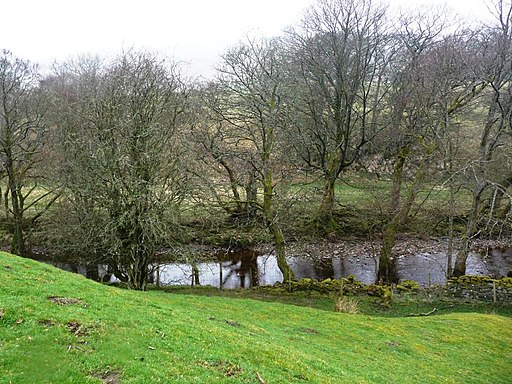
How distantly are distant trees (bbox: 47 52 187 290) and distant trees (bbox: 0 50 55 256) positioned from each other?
10.3 meters

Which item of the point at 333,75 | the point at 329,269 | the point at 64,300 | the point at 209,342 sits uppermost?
the point at 333,75

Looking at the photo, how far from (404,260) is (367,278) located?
5.71 metres

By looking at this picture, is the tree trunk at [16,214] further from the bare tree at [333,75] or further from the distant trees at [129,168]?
the bare tree at [333,75]

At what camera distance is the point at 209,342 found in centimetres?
1392

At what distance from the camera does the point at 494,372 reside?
62.2 feet

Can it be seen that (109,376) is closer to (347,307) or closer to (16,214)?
(347,307)

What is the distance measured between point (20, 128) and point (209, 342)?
33.0 m

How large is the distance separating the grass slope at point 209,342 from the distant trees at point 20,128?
2105 cm

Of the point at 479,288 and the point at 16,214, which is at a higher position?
the point at 16,214

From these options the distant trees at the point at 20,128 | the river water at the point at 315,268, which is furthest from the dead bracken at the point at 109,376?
the distant trees at the point at 20,128

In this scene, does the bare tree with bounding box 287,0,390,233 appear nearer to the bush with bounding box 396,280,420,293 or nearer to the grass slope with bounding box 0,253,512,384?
the bush with bounding box 396,280,420,293

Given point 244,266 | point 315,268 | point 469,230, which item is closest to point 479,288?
point 469,230

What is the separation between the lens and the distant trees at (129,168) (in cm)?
2738

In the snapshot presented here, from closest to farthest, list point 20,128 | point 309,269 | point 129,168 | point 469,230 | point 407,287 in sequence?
1. point 129,168
2. point 407,287
3. point 469,230
4. point 20,128
5. point 309,269
